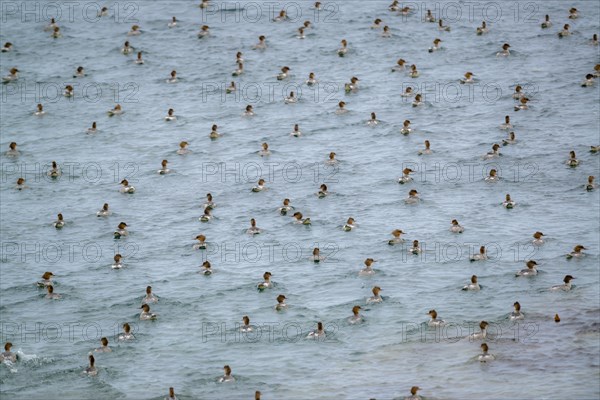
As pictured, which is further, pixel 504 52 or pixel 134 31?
pixel 134 31

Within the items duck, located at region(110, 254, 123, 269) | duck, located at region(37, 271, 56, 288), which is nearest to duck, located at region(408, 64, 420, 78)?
duck, located at region(110, 254, 123, 269)

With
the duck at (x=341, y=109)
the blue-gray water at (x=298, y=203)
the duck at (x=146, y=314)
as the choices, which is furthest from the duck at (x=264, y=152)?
the duck at (x=146, y=314)

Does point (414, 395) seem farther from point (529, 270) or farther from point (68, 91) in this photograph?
point (68, 91)

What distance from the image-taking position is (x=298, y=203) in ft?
194

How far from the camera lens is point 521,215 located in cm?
5706

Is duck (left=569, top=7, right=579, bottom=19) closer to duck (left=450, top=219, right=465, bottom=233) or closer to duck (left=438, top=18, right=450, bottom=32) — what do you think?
duck (left=438, top=18, right=450, bottom=32)

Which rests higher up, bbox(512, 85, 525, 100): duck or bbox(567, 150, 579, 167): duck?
bbox(512, 85, 525, 100): duck

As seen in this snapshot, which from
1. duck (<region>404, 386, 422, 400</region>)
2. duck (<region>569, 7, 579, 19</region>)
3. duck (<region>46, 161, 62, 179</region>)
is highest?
duck (<region>569, 7, 579, 19</region>)

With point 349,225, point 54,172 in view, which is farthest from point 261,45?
point 349,225

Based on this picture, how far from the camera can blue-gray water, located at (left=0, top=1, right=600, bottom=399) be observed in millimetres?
45594

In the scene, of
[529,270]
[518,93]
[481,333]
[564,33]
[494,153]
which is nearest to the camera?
[481,333]

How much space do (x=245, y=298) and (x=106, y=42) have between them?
33141 mm

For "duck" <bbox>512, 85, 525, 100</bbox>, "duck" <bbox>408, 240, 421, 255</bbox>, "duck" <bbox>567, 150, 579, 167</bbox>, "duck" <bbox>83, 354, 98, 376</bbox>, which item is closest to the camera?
"duck" <bbox>83, 354, 98, 376</bbox>

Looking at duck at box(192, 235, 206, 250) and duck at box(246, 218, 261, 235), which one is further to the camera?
duck at box(246, 218, 261, 235)
